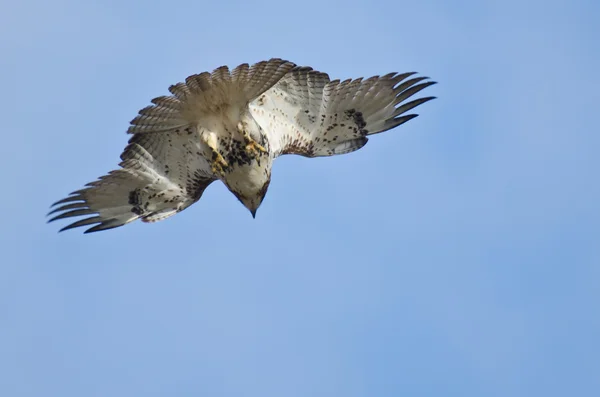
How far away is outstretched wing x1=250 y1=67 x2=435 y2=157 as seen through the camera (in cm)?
1418

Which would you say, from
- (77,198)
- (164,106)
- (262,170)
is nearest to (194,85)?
(164,106)

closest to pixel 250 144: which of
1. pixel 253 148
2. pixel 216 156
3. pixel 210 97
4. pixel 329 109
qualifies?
pixel 253 148

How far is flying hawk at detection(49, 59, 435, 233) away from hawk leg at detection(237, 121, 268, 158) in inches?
0.4

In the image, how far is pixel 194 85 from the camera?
508 inches

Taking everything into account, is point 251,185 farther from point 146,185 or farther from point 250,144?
point 146,185

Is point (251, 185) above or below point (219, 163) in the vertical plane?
below

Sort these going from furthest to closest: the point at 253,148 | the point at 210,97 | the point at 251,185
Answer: the point at 251,185, the point at 253,148, the point at 210,97

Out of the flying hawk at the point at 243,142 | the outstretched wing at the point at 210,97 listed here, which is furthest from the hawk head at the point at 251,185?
the outstretched wing at the point at 210,97

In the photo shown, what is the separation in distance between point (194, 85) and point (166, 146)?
1.41 meters

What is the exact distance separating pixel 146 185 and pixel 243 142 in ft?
4.75

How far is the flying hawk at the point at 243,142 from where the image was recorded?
13.6 meters

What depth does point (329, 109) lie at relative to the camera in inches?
566

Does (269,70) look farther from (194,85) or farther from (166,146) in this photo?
(166,146)

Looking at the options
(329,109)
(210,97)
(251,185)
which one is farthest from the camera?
(329,109)
